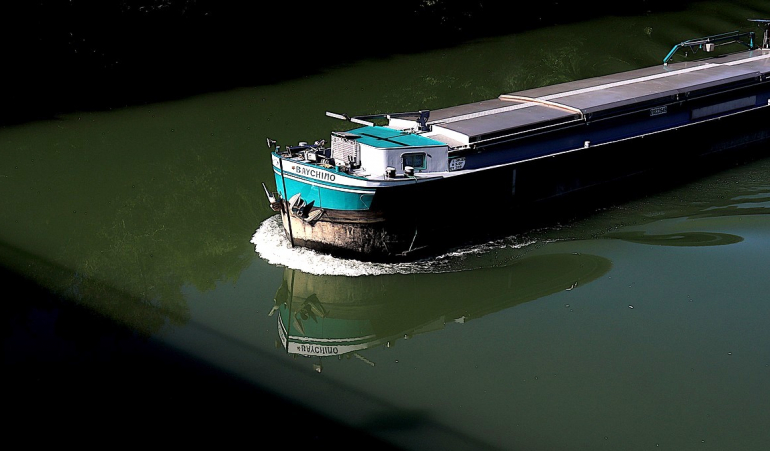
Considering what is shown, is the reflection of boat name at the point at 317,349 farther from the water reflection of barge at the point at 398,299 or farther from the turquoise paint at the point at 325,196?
the turquoise paint at the point at 325,196

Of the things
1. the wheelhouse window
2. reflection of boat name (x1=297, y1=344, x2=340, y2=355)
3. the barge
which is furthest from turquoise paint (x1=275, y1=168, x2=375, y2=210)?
reflection of boat name (x1=297, y1=344, x2=340, y2=355)

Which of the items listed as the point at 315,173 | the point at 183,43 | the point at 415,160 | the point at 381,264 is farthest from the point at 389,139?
the point at 183,43

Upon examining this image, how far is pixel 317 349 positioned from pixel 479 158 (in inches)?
220

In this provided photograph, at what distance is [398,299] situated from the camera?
16656mm

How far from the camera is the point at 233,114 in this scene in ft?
93.8

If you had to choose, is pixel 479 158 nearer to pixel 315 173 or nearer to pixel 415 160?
pixel 415 160

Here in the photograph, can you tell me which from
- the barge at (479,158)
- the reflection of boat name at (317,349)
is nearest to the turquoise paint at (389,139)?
the barge at (479,158)

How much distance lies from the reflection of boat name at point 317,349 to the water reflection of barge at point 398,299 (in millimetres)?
35

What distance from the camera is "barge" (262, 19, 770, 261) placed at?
17078 mm

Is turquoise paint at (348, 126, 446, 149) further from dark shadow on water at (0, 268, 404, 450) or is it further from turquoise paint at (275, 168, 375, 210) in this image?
dark shadow on water at (0, 268, 404, 450)

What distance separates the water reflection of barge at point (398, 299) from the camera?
1588 cm

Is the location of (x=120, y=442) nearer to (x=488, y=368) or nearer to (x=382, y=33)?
(x=488, y=368)

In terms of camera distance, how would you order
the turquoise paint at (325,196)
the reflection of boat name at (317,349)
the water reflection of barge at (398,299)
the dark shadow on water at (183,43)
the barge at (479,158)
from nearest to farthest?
the reflection of boat name at (317,349), the water reflection of barge at (398,299), the turquoise paint at (325,196), the barge at (479,158), the dark shadow on water at (183,43)

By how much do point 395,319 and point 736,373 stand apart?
5.94 meters
